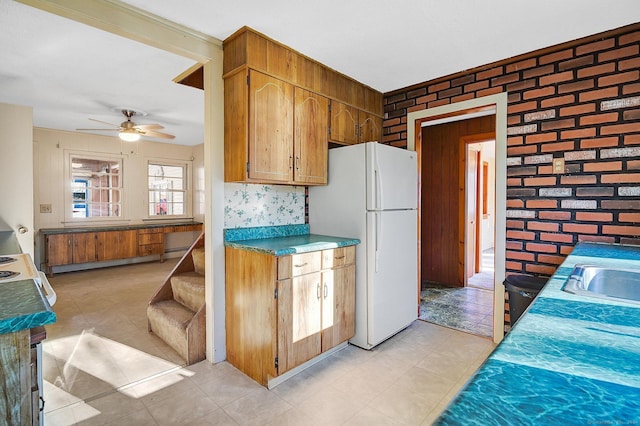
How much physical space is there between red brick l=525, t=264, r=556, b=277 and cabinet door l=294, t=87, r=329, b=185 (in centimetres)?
184

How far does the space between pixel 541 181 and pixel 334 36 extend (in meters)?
1.98

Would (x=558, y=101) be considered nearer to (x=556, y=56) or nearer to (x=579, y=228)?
(x=556, y=56)

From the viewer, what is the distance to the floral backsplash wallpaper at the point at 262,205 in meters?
2.54

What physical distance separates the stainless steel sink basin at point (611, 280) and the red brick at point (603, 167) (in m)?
1.23

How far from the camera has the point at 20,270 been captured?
1.55 metres

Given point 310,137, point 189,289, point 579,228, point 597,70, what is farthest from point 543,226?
point 189,289

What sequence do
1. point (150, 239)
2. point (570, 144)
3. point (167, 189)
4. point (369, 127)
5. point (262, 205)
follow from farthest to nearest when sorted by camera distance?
point (167, 189), point (150, 239), point (369, 127), point (262, 205), point (570, 144)

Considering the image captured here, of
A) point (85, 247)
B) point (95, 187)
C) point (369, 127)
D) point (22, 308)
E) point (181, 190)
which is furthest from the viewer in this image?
point (181, 190)

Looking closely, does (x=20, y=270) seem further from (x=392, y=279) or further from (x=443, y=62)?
(x=443, y=62)

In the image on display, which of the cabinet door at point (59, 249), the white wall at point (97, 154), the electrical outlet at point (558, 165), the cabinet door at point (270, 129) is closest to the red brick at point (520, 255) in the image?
the electrical outlet at point (558, 165)

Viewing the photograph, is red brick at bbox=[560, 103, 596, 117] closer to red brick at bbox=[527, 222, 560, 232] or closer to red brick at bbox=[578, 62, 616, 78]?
red brick at bbox=[578, 62, 616, 78]

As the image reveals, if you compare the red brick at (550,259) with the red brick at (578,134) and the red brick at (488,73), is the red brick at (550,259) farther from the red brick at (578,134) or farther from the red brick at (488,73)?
the red brick at (488,73)

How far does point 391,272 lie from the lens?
279 centimetres

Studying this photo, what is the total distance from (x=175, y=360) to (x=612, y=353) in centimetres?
267
